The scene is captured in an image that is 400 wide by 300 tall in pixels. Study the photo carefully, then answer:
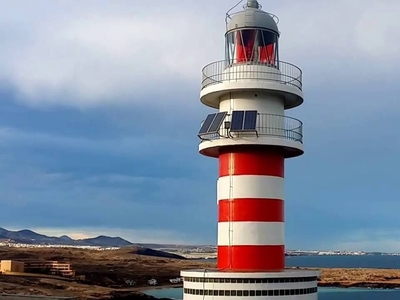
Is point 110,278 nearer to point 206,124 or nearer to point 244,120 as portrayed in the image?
point 206,124

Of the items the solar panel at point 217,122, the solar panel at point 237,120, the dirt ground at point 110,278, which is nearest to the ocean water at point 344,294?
the dirt ground at point 110,278

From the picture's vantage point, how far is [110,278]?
76500 millimetres

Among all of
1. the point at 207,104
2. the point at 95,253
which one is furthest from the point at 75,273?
the point at 207,104

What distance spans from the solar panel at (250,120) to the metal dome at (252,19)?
1899 millimetres

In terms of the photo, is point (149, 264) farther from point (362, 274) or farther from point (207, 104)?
point (207, 104)

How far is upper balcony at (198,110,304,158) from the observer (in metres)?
11.2

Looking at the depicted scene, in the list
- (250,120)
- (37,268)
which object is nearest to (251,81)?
(250,120)

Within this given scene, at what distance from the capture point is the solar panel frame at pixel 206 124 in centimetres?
1166

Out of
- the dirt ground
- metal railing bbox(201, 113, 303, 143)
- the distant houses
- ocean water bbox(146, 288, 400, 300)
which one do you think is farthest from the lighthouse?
the distant houses

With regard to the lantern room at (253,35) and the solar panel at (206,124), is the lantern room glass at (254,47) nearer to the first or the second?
the lantern room at (253,35)

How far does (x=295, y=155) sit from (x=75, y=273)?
66021 millimetres

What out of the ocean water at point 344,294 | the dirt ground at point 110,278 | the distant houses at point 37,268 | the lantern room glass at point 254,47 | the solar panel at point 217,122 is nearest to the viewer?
the solar panel at point 217,122

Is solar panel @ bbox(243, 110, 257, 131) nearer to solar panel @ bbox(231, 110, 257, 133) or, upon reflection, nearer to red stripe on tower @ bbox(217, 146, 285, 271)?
solar panel @ bbox(231, 110, 257, 133)

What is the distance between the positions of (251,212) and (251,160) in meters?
1.01
